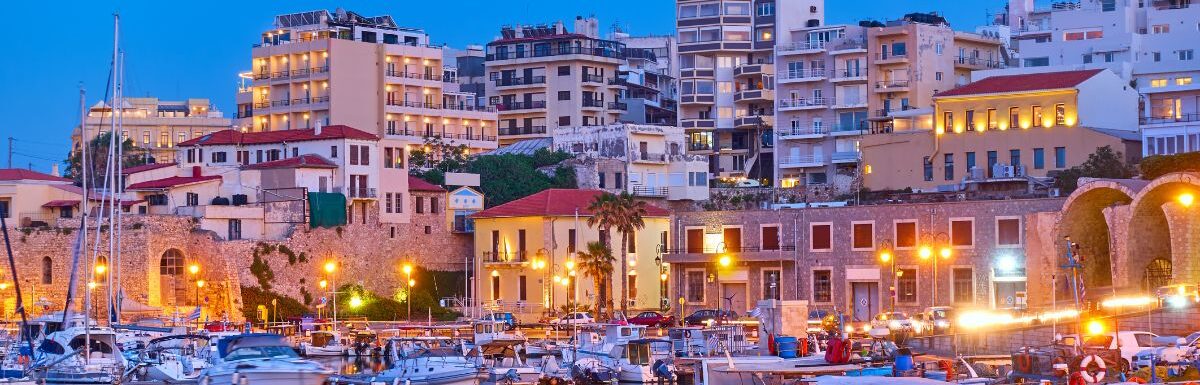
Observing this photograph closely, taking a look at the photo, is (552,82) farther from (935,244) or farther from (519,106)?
(935,244)

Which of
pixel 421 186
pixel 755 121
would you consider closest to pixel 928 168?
pixel 421 186

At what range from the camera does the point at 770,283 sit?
71438 mm

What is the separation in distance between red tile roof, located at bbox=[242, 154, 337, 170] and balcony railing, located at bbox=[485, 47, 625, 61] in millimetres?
30096

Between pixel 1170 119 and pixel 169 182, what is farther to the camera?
pixel 169 182

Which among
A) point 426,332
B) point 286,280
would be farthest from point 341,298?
point 426,332

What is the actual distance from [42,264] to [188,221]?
582 cm

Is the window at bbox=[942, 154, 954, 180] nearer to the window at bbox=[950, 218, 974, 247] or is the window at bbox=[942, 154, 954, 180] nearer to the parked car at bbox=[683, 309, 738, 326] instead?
the window at bbox=[950, 218, 974, 247]

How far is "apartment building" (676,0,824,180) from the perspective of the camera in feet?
362

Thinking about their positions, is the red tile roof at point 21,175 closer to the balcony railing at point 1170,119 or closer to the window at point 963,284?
the window at point 963,284

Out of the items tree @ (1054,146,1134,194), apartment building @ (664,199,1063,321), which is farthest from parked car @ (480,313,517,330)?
tree @ (1054,146,1134,194)

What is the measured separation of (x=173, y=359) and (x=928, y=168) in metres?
45.0

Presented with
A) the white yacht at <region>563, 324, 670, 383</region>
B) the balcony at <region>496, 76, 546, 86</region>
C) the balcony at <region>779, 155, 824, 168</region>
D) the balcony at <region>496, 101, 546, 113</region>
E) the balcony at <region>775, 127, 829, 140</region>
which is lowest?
the white yacht at <region>563, 324, 670, 383</region>

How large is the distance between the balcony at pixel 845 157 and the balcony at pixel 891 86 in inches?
143

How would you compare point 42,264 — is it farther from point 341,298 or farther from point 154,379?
point 154,379
